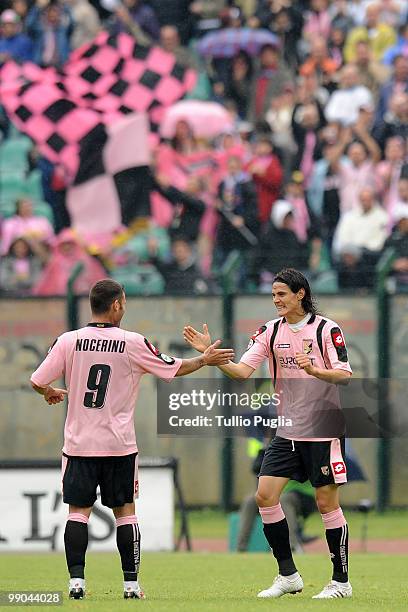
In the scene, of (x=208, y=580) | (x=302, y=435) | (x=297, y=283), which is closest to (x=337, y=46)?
(x=208, y=580)

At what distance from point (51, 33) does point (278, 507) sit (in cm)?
1415

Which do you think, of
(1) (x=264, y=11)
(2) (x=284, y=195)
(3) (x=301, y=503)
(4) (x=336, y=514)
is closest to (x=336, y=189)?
(2) (x=284, y=195)

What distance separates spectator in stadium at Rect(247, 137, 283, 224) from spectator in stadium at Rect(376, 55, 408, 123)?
1.85 m

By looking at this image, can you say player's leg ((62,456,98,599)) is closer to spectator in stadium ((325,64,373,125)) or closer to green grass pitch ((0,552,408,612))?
green grass pitch ((0,552,408,612))

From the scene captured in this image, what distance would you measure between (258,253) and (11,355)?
3.10m

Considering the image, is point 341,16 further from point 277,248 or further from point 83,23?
point 277,248

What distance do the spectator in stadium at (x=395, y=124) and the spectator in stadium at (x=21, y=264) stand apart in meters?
4.80

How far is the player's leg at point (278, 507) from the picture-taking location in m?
9.18

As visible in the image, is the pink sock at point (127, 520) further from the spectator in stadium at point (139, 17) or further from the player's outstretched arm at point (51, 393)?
the spectator in stadium at point (139, 17)

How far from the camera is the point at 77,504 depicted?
28.9 feet

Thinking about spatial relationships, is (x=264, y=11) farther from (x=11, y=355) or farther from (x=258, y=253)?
(x=11, y=355)

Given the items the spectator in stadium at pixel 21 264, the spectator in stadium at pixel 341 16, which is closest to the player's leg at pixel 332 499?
the spectator in stadium at pixel 21 264

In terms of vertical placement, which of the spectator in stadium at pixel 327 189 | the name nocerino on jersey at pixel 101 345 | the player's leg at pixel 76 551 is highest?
the spectator in stadium at pixel 327 189

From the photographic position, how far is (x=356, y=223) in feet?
59.8
